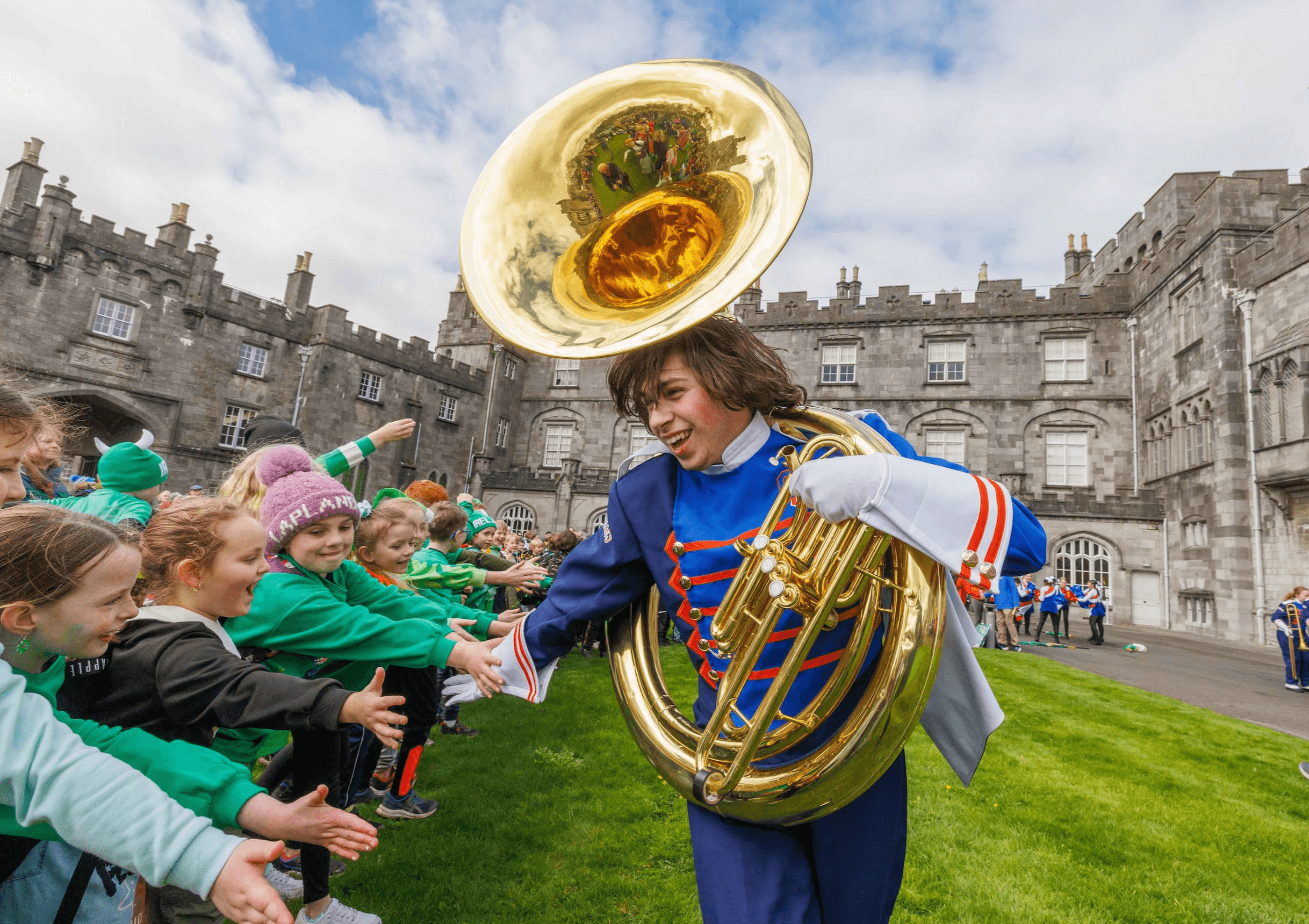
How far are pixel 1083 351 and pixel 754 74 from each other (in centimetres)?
2709

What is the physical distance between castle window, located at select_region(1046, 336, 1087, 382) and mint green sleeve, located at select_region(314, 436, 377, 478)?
2609 centimetres

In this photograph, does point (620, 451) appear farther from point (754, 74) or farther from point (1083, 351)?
point (754, 74)

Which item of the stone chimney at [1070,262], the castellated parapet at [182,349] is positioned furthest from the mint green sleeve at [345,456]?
the stone chimney at [1070,262]

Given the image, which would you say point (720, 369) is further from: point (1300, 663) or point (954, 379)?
point (954, 379)

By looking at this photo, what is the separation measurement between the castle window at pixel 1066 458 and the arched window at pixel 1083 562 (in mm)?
2944

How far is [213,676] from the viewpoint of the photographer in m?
2.07

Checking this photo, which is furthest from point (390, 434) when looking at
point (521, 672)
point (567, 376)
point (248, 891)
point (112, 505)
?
point (567, 376)

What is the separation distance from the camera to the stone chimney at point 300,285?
25797 millimetres

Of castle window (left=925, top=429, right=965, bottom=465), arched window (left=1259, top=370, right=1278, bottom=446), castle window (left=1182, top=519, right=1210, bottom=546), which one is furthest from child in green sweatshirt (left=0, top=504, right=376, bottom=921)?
castle window (left=925, top=429, right=965, bottom=465)

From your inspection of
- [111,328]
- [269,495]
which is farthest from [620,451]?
[269,495]

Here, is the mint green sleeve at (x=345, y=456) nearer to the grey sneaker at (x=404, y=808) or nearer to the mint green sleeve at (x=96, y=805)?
the grey sneaker at (x=404, y=808)

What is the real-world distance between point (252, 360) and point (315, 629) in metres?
25.3

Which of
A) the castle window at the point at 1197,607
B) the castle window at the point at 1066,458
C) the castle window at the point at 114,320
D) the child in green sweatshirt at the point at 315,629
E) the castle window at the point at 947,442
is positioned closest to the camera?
the child in green sweatshirt at the point at 315,629

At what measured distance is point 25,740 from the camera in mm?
1457
